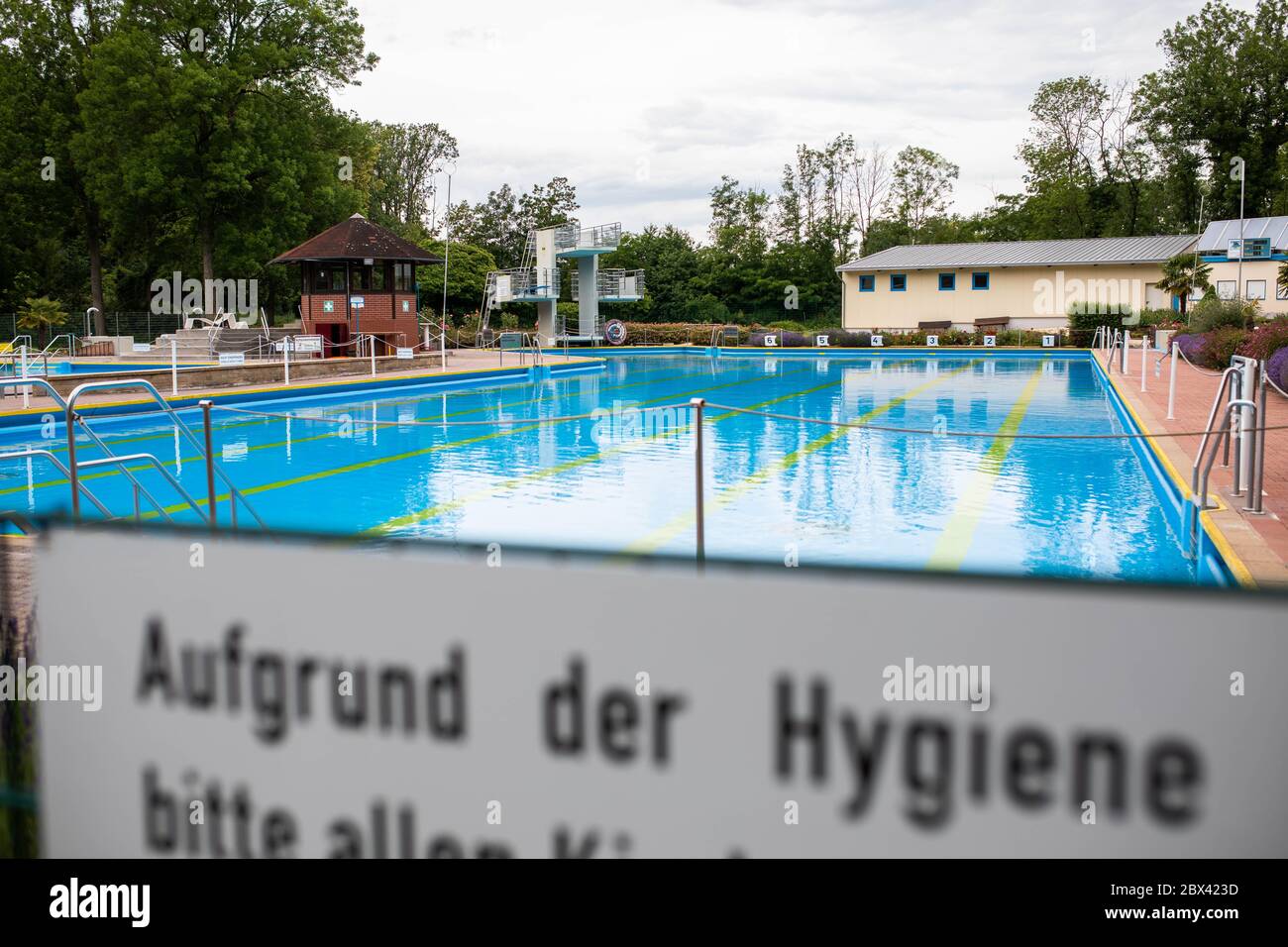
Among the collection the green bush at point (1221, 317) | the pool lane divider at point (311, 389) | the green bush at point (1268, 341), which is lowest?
the pool lane divider at point (311, 389)

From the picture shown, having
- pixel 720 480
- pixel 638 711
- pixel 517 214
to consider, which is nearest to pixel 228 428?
pixel 720 480

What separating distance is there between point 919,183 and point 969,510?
62.2 metres

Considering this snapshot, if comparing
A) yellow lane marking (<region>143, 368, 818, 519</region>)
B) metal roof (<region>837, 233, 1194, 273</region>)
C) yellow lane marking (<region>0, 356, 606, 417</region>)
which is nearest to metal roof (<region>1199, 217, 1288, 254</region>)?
metal roof (<region>837, 233, 1194, 273</region>)

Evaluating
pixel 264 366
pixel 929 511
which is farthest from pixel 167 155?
pixel 929 511

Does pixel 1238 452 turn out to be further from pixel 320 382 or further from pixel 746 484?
pixel 320 382

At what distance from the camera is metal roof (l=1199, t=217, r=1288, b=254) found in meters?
41.9

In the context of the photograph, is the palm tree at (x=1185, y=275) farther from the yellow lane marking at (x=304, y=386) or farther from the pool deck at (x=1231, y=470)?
the yellow lane marking at (x=304, y=386)

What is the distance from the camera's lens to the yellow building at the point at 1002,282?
4703 cm

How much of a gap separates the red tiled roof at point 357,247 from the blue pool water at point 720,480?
11867 millimetres

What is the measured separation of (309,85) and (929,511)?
145ft

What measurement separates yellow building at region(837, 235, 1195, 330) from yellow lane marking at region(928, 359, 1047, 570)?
105 feet

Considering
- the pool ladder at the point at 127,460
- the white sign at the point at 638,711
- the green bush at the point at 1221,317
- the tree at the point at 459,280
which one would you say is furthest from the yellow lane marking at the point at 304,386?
the tree at the point at 459,280
